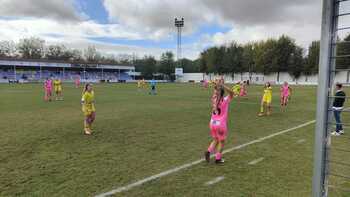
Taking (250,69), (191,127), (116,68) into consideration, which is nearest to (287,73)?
(250,69)

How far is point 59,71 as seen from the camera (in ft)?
282

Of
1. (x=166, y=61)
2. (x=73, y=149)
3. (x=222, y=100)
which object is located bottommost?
(x=73, y=149)

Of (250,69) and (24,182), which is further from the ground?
(250,69)

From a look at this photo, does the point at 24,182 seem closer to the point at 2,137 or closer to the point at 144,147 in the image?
the point at 144,147

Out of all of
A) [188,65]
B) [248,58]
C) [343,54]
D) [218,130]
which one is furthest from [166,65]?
[343,54]

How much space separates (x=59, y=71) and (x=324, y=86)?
9225 centimetres

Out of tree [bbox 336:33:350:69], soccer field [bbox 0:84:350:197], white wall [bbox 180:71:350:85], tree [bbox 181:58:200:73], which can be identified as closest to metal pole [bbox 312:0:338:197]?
tree [bbox 336:33:350:69]

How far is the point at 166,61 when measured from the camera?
357 feet

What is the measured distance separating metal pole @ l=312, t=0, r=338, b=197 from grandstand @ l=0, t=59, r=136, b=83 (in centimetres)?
8289

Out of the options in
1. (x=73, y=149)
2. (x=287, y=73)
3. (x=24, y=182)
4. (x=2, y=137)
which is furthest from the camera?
(x=287, y=73)

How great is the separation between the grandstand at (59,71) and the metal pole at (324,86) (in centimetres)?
8289

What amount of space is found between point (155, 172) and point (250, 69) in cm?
8550

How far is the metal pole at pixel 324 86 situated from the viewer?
2223mm

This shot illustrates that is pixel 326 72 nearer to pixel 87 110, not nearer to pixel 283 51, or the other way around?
pixel 87 110
